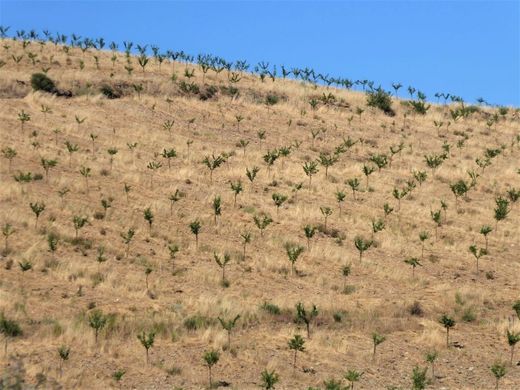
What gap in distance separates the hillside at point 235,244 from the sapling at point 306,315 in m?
0.16

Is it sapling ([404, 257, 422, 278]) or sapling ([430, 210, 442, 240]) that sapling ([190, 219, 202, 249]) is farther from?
sapling ([430, 210, 442, 240])

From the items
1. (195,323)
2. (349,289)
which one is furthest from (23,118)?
(349,289)

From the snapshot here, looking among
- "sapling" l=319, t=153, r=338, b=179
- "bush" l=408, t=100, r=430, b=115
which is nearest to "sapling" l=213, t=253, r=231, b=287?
"sapling" l=319, t=153, r=338, b=179

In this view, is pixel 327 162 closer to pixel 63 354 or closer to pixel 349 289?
pixel 349 289

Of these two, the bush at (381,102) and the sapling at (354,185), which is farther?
the bush at (381,102)

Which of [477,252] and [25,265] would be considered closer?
[25,265]

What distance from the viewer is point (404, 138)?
39.5 meters

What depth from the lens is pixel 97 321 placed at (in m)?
13.6

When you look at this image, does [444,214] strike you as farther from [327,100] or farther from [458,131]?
[327,100]

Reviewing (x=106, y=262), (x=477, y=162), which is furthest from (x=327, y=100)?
(x=106, y=262)

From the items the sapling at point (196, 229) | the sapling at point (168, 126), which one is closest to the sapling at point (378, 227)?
the sapling at point (196, 229)

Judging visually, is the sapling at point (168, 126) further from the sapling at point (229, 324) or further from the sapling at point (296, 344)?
the sapling at point (296, 344)

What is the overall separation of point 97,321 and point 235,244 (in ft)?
26.0

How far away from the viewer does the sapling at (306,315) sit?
1516 centimetres
